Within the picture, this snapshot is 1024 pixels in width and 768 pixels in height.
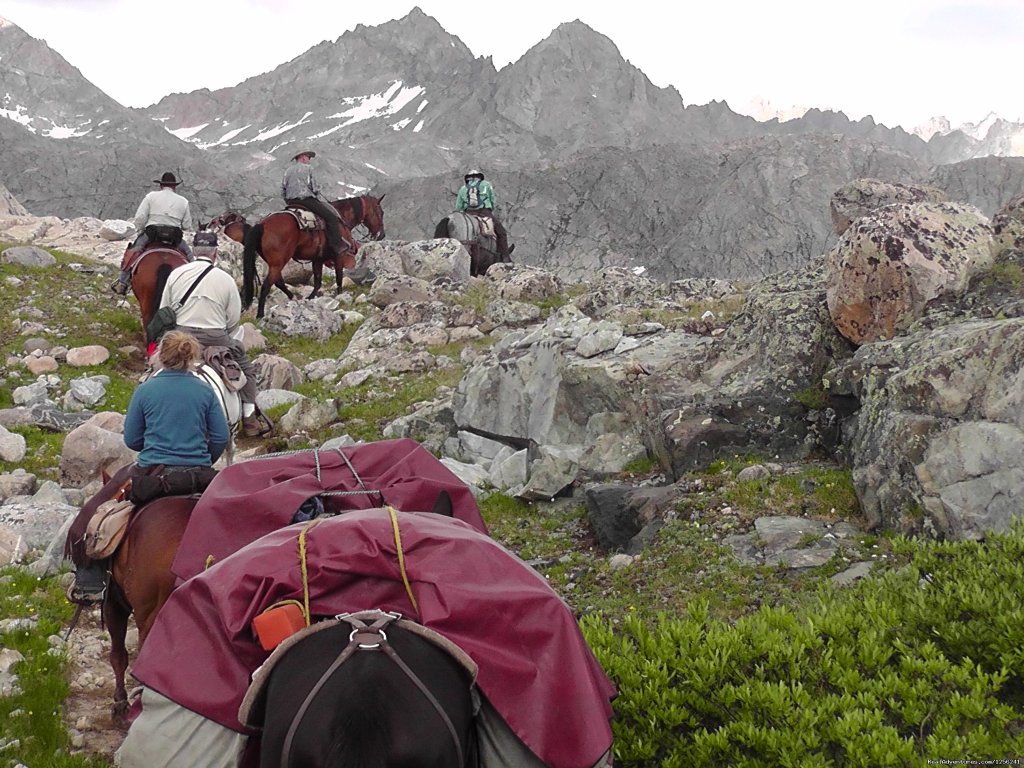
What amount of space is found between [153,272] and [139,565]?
887cm

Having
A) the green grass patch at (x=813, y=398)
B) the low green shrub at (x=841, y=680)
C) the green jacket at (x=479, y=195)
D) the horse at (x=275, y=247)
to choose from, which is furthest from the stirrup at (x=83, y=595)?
the green jacket at (x=479, y=195)

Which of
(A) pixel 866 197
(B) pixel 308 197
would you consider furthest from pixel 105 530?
(B) pixel 308 197

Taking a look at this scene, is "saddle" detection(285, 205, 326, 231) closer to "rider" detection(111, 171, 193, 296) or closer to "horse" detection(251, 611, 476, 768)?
"rider" detection(111, 171, 193, 296)

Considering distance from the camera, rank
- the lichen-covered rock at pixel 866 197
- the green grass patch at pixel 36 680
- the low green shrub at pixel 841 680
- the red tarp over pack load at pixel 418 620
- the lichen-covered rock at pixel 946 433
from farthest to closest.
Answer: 1. the lichen-covered rock at pixel 866 197
2. the lichen-covered rock at pixel 946 433
3. the green grass patch at pixel 36 680
4. the low green shrub at pixel 841 680
5. the red tarp over pack load at pixel 418 620

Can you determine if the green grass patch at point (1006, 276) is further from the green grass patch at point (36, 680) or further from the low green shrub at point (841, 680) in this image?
the green grass patch at point (36, 680)

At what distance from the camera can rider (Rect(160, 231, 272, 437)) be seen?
331 inches

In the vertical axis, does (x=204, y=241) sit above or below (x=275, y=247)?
above

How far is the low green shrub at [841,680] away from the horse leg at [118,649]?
10.8ft

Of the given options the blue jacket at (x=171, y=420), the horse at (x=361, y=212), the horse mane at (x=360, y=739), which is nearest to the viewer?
the horse mane at (x=360, y=739)

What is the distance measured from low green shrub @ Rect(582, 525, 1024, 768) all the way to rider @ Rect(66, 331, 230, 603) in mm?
3046

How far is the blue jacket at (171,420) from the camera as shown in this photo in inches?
209

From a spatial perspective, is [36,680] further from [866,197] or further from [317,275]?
[317,275]

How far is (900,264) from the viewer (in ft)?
26.4

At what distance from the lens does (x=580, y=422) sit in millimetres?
9930
